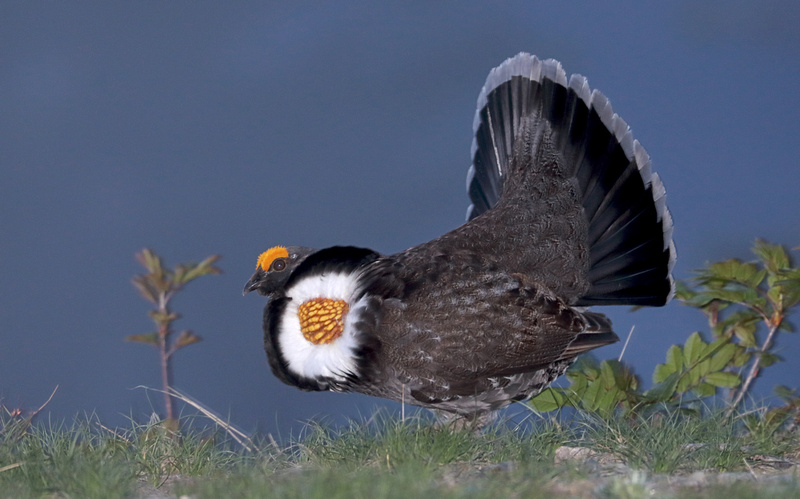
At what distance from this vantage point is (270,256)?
5.91 meters

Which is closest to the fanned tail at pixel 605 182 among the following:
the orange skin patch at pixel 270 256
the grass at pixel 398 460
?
the grass at pixel 398 460

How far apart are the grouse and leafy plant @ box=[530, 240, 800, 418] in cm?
36

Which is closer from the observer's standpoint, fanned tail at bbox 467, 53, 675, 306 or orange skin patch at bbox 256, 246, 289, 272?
orange skin patch at bbox 256, 246, 289, 272

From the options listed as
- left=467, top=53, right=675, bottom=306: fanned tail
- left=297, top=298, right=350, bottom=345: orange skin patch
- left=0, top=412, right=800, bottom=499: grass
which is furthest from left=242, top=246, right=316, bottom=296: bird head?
left=467, top=53, right=675, bottom=306: fanned tail

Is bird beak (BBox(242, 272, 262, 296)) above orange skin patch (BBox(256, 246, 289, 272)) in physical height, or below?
below

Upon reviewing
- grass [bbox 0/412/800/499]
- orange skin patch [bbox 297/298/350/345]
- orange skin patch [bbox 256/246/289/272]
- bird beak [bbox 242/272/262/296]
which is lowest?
grass [bbox 0/412/800/499]

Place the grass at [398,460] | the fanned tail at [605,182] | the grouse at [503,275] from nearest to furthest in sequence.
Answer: the grass at [398,460] → the grouse at [503,275] → the fanned tail at [605,182]

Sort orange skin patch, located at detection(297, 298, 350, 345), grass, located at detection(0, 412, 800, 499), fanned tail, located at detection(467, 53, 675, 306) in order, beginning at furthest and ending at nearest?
1. fanned tail, located at detection(467, 53, 675, 306)
2. orange skin patch, located at detection(297, 298, 350, 345)
3. grass, located at detection(0, 412, 800, 499)

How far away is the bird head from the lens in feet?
19.4

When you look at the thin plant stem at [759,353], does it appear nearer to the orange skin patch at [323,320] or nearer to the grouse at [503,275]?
the grouse at [503,275]

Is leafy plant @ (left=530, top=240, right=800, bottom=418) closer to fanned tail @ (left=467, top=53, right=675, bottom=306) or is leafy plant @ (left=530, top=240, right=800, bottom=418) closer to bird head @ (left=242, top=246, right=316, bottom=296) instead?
fanned tail @ (left=467, top=53, right=675, bottom=306)

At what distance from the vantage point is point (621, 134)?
6.38 metres

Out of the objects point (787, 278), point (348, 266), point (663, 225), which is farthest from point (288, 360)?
point (787, 278)

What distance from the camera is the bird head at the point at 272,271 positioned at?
5.91 meters
